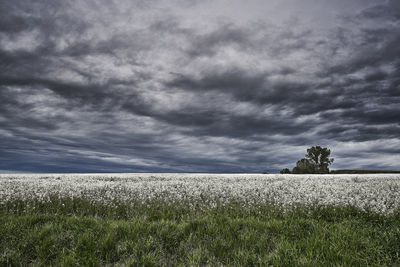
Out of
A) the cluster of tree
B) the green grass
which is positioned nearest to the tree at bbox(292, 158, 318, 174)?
the cluster of tree

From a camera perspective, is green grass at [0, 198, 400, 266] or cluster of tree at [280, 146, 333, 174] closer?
green grass at [0, 198, 400, 266]

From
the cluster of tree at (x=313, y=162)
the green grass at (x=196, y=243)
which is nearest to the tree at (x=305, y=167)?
the cluster of tree at (x=313, y=162)

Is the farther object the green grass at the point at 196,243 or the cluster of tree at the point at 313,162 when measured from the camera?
the cluster of tree at the point at 313,162

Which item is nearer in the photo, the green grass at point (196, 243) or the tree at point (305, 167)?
the green grass at point (196, 243)

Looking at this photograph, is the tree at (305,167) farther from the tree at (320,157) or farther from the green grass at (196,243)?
the green grass at (196,243)

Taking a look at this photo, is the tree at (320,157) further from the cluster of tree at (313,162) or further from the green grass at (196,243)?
the green grass at (196,243)

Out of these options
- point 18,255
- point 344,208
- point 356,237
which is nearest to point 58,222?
point 18,255

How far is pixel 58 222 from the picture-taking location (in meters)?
6.51

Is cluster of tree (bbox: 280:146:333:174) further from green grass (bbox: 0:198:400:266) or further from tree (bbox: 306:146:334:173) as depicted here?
green grass (bbox: 0:198:400:266)

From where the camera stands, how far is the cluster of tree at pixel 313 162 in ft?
222

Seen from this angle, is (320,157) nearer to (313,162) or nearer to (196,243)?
(313,162)

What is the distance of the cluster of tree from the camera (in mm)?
67750

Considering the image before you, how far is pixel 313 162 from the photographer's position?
69375mm

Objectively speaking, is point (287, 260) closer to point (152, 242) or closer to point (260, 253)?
point (260, 253)
